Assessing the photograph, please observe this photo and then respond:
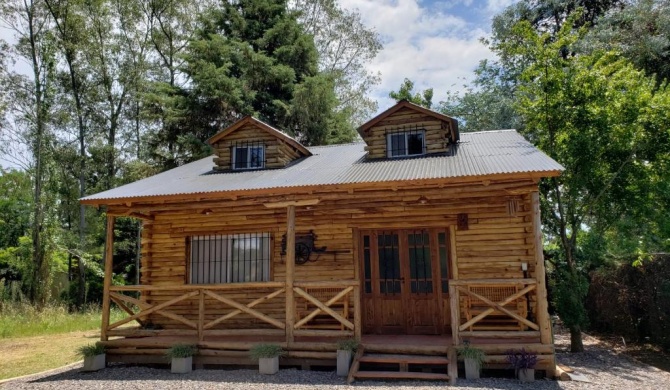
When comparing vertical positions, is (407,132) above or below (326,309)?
above

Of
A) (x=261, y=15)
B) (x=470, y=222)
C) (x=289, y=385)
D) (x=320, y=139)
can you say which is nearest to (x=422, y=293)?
(x=470, y=222)

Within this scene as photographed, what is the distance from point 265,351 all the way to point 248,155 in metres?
5.74

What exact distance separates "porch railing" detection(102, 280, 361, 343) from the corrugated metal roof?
1.84 metres

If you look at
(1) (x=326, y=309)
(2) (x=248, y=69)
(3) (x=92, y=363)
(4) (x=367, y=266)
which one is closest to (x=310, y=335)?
(1) (x=326, y=309)

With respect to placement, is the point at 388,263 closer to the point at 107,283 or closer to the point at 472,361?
the point at 472,361

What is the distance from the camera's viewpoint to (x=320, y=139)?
21.0m

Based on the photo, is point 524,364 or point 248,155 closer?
point 524,364

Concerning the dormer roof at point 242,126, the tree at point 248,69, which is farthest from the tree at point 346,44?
the dormer roof at point 242,126

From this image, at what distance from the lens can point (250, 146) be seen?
38.8 ft

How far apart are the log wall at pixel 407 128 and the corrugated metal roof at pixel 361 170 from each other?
0.38 meters

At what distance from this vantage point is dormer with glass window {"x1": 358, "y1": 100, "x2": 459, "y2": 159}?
421 inches

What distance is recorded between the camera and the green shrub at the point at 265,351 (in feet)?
24.6

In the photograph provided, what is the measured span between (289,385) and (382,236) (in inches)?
153

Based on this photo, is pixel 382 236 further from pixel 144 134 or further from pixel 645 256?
pixel 144 134
